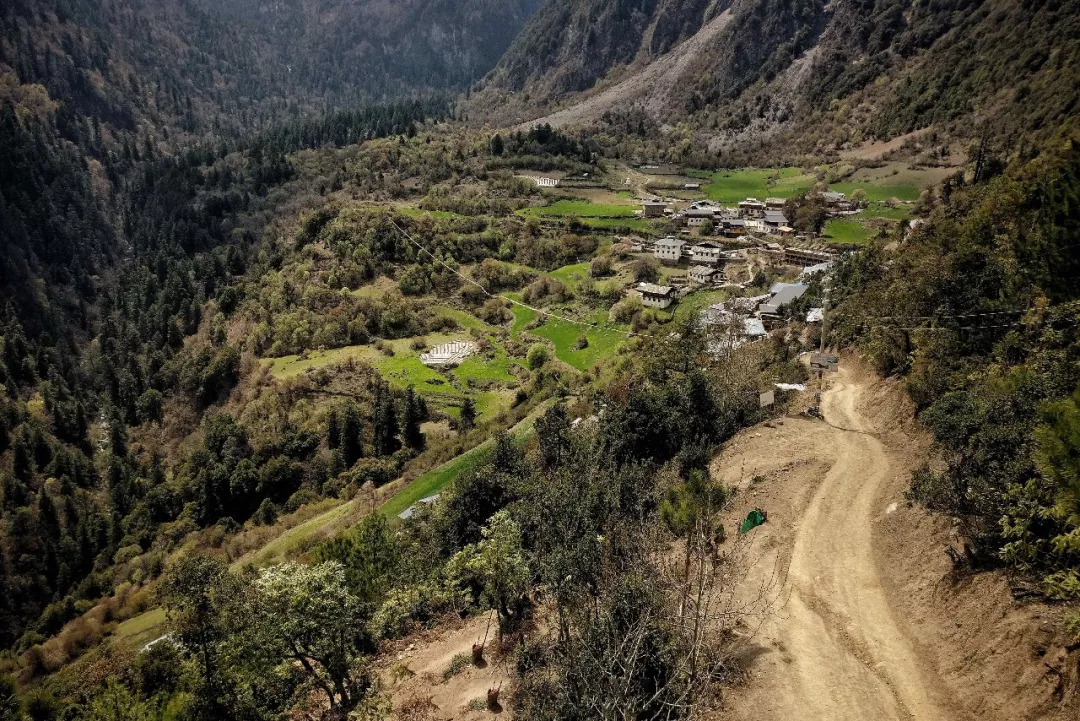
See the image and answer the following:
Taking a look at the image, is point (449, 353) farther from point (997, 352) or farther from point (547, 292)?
point (997, 352)

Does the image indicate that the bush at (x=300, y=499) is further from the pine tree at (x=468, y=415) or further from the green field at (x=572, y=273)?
the green field at (x=572, y=273)

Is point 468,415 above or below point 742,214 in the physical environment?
below

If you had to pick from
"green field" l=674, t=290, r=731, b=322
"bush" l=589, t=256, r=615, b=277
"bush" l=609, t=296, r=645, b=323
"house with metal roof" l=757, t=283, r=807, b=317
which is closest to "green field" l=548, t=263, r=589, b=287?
"bush" l=589, t=256, r=615, b=277

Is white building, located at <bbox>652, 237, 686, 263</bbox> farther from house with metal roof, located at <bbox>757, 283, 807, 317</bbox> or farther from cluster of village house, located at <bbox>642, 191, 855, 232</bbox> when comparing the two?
house with metal roof, located at <bbox>757, 283, 807, 317</bbox>

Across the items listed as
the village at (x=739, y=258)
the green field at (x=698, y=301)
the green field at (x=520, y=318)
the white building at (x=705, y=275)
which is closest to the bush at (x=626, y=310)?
the village at (x=739, y=258)

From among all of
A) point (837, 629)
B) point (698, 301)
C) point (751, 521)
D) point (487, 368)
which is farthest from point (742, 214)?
point (837, 629)

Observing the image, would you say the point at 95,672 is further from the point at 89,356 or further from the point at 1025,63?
the point at 1025,63
